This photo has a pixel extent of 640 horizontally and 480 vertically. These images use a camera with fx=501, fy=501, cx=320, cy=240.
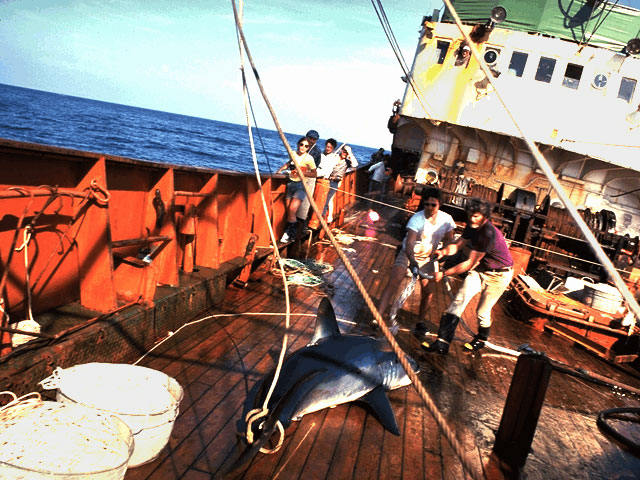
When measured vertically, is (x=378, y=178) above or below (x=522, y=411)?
above

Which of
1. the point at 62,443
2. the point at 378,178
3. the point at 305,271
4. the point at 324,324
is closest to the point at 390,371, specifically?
the point at 324,324

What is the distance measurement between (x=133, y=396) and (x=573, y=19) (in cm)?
1635

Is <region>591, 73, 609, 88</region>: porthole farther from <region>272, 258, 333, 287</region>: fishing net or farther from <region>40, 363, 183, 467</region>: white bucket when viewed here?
<region>40, 363, 183, 467</region>: white bucket

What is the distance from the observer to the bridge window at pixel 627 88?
47.1ft

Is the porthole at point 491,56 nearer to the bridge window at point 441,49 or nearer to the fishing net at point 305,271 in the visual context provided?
the bridge window at point 441,49

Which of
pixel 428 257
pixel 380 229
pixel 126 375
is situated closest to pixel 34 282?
pixel 126 375

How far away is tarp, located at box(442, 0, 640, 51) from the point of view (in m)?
14.4

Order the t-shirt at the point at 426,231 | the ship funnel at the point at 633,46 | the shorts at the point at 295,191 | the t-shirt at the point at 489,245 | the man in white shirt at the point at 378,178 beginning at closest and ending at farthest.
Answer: the t-shirt at the point at 489,245
the t-shirt at the point at 426,231
the shorts at the point at 295,191
the ship funnel at the point at 633,46
the man in white shirt at the point at 378,178

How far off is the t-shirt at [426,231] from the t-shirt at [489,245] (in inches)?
11.0

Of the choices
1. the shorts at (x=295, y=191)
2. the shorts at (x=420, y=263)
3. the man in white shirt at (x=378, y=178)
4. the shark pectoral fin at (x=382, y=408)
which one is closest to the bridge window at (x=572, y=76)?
the man in white shirt at (x=378, y=178)

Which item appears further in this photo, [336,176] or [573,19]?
[573,19]

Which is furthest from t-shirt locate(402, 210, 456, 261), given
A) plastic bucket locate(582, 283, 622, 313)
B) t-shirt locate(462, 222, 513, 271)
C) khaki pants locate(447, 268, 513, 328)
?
plastic bucket locate(582, 283, 622, 313)

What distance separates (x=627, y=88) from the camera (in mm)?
14430

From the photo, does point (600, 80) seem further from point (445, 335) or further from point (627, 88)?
point (445, 335)
